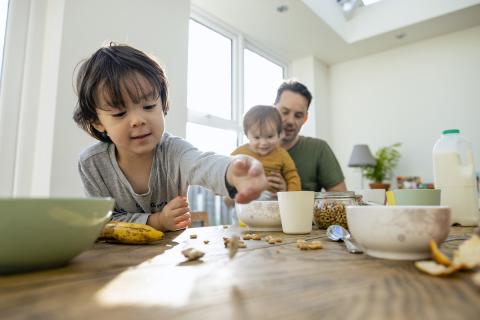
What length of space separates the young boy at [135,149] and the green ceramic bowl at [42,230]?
11.7 inches

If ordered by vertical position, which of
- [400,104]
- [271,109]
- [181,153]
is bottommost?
[181,153]

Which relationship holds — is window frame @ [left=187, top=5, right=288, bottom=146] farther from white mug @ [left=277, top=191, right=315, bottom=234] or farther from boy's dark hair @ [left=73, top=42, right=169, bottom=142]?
white mug @ [left=277, top=191, right=315, bottom=234]

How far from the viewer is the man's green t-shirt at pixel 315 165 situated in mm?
1777

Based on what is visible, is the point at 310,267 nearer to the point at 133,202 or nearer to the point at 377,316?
the point at 377,316

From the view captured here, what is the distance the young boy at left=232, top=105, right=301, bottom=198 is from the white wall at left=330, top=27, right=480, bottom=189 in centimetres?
286

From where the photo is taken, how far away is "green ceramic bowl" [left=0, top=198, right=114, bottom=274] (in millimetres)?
342

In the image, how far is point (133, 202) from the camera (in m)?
1.01

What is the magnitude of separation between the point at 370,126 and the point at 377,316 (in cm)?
427

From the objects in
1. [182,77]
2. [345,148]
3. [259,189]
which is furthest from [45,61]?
[345,148]

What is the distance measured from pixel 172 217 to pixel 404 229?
552 mm

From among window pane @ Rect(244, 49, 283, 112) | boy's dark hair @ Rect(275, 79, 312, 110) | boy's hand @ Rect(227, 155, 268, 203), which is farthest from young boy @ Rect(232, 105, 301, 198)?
window pane @ Rect(244, 49, 283, 112)

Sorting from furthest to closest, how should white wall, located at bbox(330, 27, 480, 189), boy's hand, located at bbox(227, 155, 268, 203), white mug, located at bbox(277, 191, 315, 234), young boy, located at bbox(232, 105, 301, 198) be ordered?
white wall, located at bbox(330, 27, 480, 189), young boy, located at bbox(232, 105, 301, 198), white mug, located at bbox(277, 191, 315, 234), boy's hand, located at bbox(227, 155, 268, 203)

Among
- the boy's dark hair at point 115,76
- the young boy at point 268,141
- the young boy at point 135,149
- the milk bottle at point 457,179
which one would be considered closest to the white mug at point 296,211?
the young boy at point 135,149

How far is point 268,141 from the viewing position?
1.55 meters
